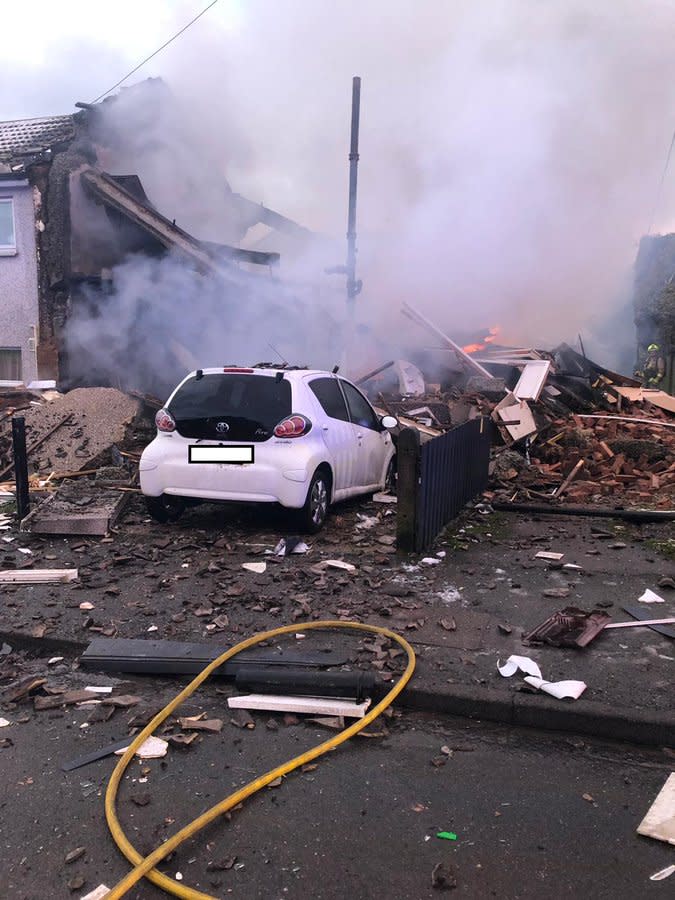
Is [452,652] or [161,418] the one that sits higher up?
[161,418]

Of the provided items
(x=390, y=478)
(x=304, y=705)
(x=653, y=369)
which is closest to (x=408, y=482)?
(x=304, y=705)

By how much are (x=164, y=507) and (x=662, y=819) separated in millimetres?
5277

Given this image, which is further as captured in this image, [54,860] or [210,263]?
[210,263]

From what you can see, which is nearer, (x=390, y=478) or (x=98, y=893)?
(x=98, y=893)

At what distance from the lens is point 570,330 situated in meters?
20.9

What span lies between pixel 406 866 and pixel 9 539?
5497 millimetres

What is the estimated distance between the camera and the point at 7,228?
1459 centimetres

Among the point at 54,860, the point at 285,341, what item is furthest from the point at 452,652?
the point at 285,341

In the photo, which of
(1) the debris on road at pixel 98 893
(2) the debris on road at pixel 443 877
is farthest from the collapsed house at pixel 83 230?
(2) the debris on road at pixel 443 877

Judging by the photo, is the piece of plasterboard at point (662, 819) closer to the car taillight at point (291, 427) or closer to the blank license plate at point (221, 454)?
the car taillight at point (291, 427)

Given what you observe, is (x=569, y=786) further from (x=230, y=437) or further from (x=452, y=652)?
(x=230, y=437)

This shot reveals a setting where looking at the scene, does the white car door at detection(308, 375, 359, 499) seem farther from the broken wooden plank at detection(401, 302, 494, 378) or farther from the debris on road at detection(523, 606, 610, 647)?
the broken wooden plank at detection(401, 302, 494, 378)

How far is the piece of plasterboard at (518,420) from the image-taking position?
408 inches

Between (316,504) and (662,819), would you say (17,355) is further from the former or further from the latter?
(662,819)
